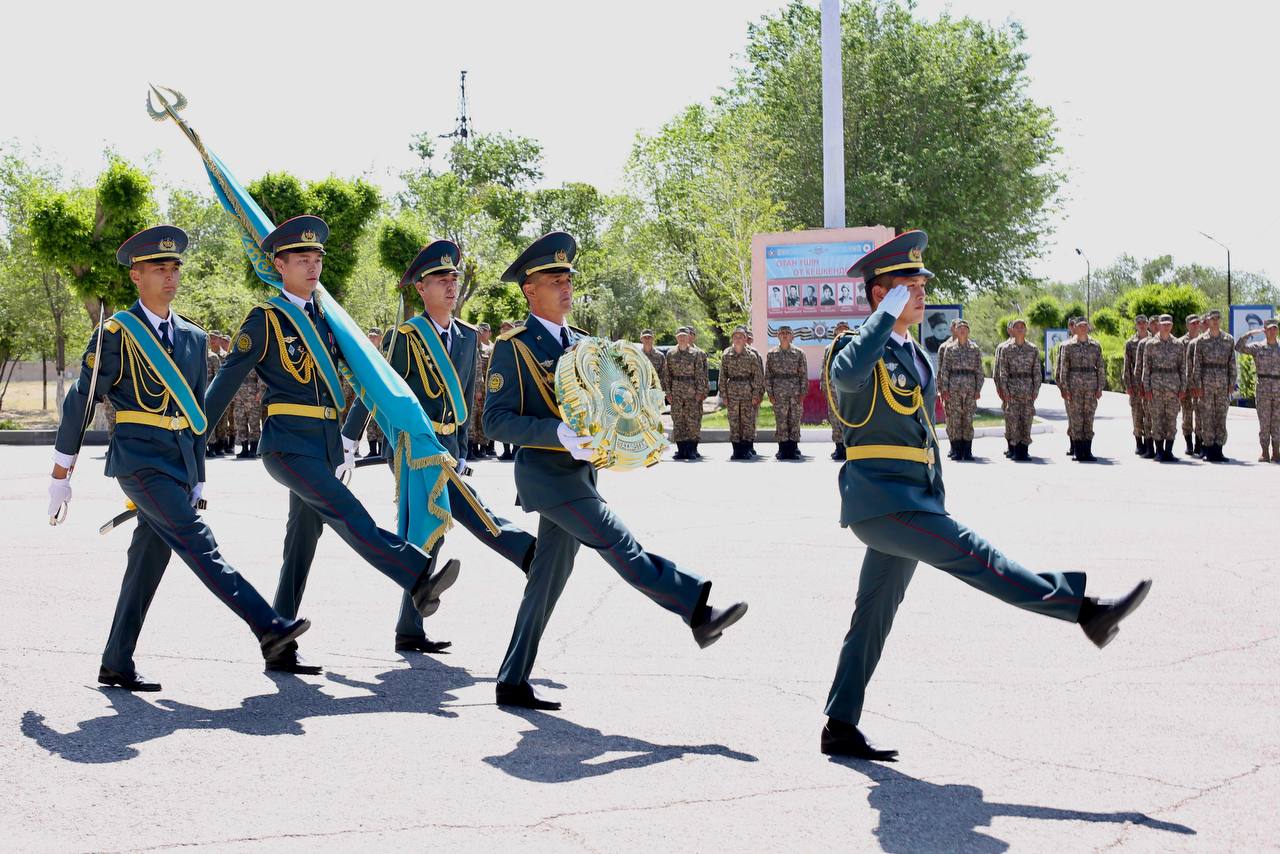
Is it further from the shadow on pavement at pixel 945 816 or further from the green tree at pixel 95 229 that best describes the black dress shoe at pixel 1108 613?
the green tree at pixel 95 229

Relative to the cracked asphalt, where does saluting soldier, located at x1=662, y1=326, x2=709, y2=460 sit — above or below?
above

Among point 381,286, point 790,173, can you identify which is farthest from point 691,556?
point 381,286

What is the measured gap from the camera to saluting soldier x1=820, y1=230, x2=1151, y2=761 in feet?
15.6

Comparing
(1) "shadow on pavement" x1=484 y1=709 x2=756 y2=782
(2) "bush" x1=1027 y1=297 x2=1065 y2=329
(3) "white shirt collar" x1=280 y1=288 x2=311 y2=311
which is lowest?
(1) "shadow on pavement" x1=484 y1=709 x2=756 y2=782

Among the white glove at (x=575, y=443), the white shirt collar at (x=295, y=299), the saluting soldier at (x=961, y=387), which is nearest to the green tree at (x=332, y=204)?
the saluting soldier at (x=961, y=387)

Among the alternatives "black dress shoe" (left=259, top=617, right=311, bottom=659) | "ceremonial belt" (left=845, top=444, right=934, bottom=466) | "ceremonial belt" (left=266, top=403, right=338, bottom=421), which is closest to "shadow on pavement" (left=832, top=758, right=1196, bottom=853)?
"ceremonial belt" (left=845, top=444, right=934, bottom=466)

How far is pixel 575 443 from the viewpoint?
17.4 feet

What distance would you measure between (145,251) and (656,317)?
6368 centimetres

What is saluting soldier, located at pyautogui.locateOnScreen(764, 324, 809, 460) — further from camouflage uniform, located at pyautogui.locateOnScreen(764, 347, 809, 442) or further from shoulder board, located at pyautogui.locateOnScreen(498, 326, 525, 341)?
shoulder board, located at pyautogui.locateOnScreen(498, 326, 525, 341)

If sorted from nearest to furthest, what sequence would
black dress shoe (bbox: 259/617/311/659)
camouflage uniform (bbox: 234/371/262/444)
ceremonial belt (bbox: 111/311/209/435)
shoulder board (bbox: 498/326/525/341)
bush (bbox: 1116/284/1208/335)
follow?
1. shoulder board (bbox: 498/326/525/341)
2. black dress shoe (bbox: 259/617/311/659)
3. ceremonial belt (bbox: 111/311/209/435)
4. camouflage uniform (bbox: 234/371/262/444)
5. bush (bbox: 1116/284/1208/335)

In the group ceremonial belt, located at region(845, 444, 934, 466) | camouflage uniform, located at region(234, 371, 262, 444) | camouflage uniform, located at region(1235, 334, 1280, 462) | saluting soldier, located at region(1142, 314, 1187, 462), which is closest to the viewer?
ceremonial belt, located at region(845, 444, 934, 466)

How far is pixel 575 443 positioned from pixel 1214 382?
1491 centimetres

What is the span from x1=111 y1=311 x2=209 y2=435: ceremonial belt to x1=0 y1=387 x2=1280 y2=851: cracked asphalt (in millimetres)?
1198

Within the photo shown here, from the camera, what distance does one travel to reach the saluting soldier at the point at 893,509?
15.6 feet
